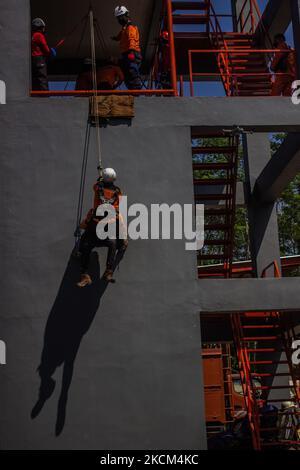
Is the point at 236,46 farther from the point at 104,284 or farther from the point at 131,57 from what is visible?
the point at 104,284

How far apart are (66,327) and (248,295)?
10.6ft

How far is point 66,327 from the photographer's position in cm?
1201

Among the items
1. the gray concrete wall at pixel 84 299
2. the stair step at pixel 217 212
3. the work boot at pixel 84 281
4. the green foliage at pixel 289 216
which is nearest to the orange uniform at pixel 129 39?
the gray concrete wall at pixel 84 299

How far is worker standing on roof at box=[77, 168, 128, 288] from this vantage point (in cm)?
1180

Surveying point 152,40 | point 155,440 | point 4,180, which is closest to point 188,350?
point 155,440

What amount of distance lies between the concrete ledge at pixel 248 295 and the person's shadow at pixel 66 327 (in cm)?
169

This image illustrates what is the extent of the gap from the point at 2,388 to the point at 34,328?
3.64 feet

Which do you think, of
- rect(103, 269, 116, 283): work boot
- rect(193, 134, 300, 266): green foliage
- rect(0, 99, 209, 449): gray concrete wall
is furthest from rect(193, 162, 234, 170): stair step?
rect(193, 134, 300, 266): green foliage

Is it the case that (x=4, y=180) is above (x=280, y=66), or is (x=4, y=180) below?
below

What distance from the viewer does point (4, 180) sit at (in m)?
12.5
